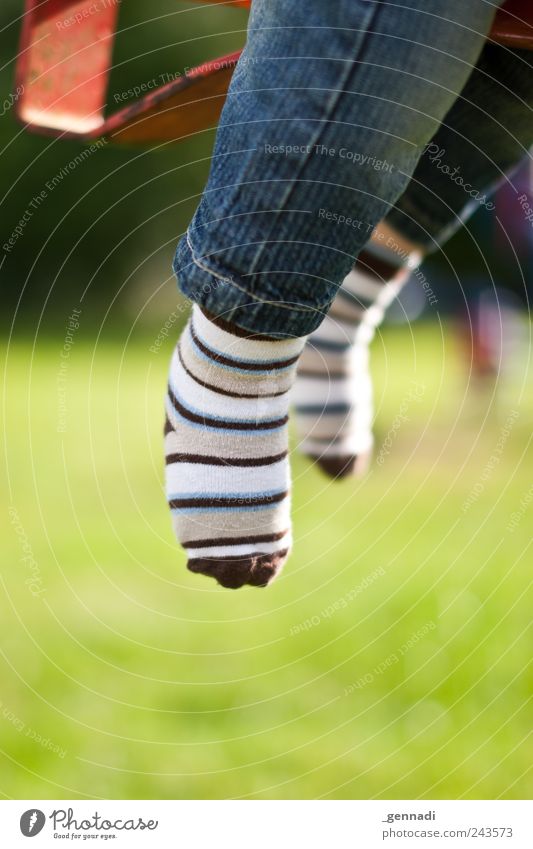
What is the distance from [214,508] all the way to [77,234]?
3.55m

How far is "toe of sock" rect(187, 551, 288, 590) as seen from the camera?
19.1 inches

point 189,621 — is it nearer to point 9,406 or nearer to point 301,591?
point 301,591

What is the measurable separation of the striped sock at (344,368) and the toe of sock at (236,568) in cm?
22

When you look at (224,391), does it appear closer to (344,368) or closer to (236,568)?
(236,568)
